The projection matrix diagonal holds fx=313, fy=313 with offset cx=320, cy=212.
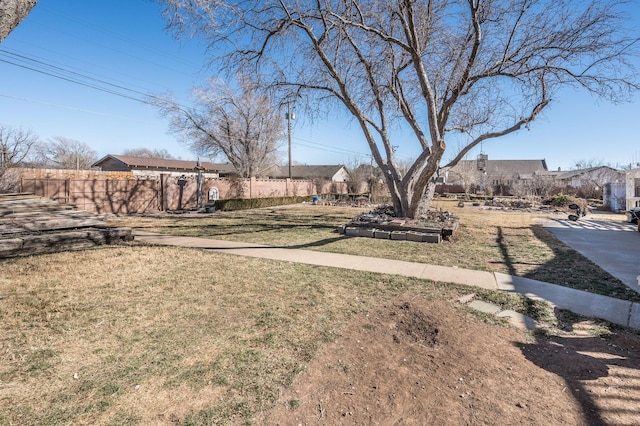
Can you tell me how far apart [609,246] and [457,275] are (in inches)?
234

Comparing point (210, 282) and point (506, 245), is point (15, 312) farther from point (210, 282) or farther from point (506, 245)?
point (506, 245)

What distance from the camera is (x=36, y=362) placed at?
2.68 metres

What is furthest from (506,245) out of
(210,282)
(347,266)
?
(210,282)

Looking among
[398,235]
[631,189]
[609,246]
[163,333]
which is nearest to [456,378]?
[163,333]

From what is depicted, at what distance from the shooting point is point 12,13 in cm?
204

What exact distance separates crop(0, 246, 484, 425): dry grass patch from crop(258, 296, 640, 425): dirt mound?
29cm

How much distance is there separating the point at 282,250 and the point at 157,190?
13.5 meters

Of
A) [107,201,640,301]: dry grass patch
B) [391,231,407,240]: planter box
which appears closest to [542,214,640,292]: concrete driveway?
[107,201,640,301]: dry grass patch

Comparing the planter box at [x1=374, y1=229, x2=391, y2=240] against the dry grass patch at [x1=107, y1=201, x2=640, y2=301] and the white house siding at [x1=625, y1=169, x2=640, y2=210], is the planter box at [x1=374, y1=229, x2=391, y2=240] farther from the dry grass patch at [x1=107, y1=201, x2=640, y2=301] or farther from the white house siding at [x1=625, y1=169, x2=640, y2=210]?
the white house siding at [x1=625, y1=169, x2=640, y2=210]

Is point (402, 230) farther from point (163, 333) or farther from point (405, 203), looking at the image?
point (163, 333)

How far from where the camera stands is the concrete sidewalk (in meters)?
4.09

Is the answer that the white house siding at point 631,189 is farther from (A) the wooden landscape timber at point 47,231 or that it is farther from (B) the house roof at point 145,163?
(B) the house roof at point 145,163

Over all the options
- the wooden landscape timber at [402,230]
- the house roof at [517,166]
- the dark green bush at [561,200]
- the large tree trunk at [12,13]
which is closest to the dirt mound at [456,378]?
the large tree trunk at [12,13]

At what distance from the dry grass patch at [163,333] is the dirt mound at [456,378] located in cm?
29
